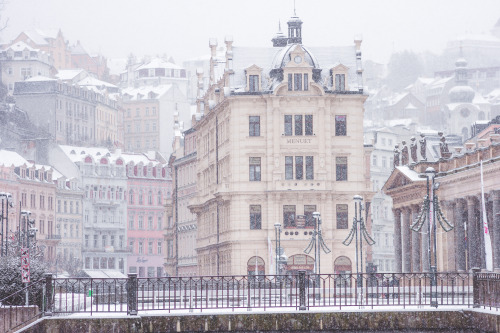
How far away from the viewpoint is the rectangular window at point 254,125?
10894cm

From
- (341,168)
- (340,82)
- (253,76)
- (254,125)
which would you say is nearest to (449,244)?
(341,168)

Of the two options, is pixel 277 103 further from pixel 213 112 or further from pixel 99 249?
pixel 99 249

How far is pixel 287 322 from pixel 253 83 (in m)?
63.0

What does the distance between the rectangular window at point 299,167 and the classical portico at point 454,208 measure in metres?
7.53

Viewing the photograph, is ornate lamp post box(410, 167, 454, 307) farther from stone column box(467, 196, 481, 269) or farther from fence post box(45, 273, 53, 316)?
fence post box(45, 273, 53, 316)

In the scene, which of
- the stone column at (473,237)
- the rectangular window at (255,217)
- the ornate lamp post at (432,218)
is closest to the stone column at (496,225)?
the stone column at (473,237)

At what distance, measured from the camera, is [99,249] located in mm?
193625

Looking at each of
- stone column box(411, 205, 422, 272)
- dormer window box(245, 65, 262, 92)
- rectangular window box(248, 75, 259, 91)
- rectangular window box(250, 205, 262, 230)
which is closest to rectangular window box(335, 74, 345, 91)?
dormer window box(245, 65, 262, 92)

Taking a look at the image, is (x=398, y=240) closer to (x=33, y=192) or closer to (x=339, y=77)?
Answer: (x=339, y=77)

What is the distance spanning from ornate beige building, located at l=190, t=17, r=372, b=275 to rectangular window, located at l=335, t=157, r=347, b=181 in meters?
0.07

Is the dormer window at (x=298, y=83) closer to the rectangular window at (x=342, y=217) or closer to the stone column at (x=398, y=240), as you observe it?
the rectangular window at (x=342, y=217)

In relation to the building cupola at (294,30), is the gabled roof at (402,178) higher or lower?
lower

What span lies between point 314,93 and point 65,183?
8092 centimetres

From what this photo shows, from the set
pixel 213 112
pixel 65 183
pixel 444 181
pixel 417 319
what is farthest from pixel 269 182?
pixel 65 183
